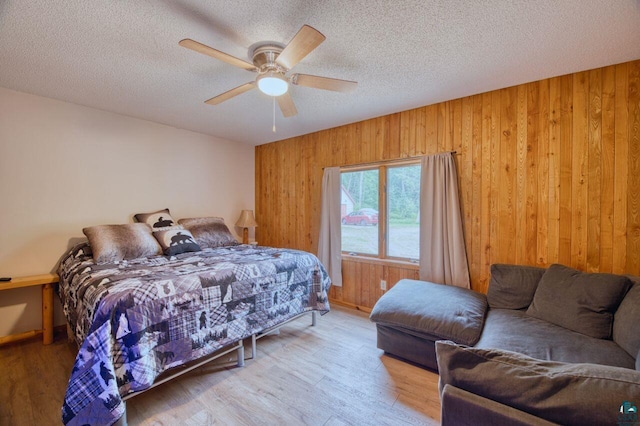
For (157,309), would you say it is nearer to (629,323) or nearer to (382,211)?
(382,211)

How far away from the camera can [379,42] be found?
1.81m

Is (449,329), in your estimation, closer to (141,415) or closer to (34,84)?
(141,415)

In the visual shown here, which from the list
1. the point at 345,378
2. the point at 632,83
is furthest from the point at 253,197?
the point at 632,83

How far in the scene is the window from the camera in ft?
10.4

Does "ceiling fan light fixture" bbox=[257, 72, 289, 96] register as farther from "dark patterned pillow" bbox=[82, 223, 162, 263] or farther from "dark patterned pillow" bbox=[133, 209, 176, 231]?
"dark patterned pillow" bbox=[133, 209, 176, 231]

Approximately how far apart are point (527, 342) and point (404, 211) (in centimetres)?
180

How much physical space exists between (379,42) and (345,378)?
252 cm

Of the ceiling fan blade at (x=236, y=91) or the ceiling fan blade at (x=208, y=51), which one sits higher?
the ceiling fan blade at (x=208, y=51)

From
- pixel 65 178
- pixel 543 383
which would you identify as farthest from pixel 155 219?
pixel 543 383

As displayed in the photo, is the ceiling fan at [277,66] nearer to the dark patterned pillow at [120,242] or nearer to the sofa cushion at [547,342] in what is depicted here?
the dark patterned pillow at [120,242]

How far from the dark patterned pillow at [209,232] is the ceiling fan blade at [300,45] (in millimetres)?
2496

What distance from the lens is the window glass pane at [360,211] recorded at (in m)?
3.47

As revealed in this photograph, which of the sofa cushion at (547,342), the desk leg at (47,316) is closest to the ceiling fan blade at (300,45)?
the sofa cushion at (547,342)

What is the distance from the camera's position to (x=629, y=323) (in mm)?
1558
